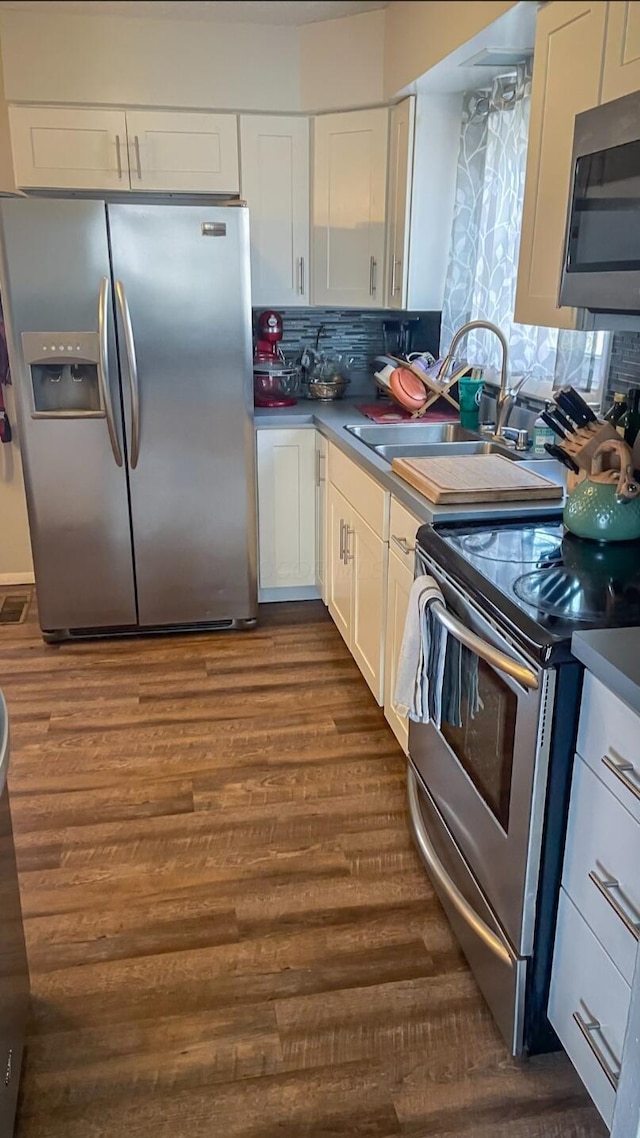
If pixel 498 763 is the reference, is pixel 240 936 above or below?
below

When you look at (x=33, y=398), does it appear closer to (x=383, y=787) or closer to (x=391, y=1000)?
(x=383, y=787)

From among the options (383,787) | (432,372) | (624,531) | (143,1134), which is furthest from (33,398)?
(143,1134)

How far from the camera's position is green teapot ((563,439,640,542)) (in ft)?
5.60

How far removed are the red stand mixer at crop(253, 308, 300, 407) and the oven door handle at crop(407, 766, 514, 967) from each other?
193 centimetres

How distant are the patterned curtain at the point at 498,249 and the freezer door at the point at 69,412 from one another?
1.34m

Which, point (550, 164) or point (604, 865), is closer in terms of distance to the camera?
point (604, 865)

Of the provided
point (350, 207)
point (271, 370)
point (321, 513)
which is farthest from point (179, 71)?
point (321, 513)

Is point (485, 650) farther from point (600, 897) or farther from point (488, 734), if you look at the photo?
point (600, 897)

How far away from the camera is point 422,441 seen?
10.2ft

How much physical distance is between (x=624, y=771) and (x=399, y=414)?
7.32 feet

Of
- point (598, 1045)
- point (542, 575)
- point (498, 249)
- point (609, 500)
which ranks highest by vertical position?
point (498, 249)

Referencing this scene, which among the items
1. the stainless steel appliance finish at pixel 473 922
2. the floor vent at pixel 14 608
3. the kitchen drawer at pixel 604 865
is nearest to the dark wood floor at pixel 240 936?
the stainless steel appliance finish at pixel 473 922

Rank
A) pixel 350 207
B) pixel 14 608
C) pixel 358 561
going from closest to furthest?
pixel 358 561
pixel 350 207
pixel 14 608

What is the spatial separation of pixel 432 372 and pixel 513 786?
2.10m
